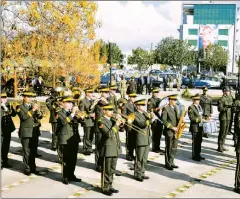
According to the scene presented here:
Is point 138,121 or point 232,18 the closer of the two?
point 138,121

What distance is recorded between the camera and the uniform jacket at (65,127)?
8.82 meters

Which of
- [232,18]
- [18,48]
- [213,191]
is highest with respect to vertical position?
[232,18]

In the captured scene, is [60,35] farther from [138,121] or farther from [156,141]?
[138,121]

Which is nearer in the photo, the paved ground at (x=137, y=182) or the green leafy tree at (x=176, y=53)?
the paved ground at (x=137, y=182)

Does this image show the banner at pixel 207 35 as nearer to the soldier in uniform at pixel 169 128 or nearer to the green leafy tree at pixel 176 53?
the green leafy tree at pixel 176 53

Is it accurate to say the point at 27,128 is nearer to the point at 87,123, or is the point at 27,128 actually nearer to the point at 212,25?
the point at 87,123

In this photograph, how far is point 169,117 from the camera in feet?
33.4

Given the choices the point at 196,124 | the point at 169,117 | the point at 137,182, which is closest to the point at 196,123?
the point at 196,124

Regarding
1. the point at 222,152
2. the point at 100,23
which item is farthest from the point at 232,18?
the point at 222,152

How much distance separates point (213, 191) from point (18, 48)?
1276 cm

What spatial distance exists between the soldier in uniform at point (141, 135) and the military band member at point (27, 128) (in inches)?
96.5

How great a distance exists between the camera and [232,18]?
95.9 m

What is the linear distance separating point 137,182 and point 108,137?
161 cm

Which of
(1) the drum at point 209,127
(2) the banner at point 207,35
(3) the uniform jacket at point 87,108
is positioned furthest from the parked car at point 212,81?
(2) the banner at point 207,35
